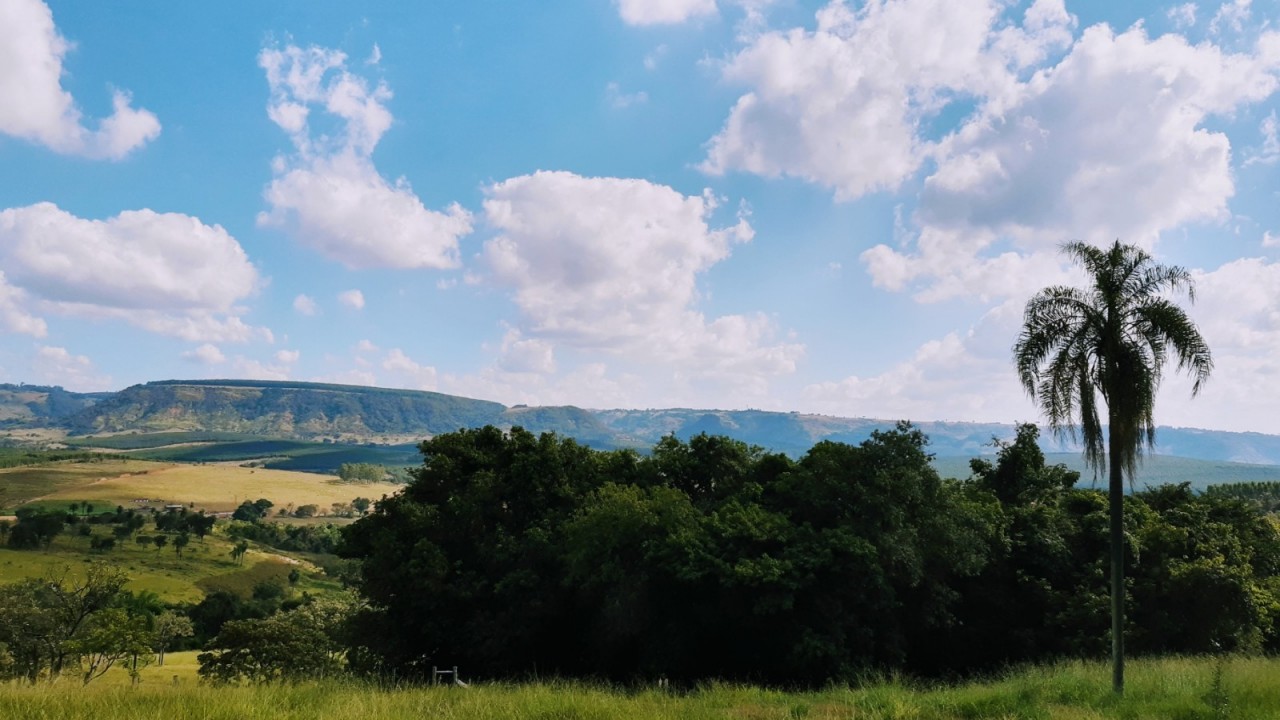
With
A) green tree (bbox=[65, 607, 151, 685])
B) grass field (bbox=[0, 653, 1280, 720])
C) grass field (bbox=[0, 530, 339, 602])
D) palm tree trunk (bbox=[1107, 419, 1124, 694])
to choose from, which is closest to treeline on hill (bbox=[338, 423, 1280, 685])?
palm tree trunk (bbox=[1107, 419, 1124, 694])

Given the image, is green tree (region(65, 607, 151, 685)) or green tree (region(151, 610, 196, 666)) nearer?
green tree (region(65, 607, 151, 685))

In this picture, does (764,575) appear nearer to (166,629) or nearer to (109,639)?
(109,639)

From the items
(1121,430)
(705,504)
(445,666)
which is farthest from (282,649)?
(1121,430)

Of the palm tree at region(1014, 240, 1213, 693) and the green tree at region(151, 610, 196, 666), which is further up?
the palm tree at region(1014, 240, 1213, 693)

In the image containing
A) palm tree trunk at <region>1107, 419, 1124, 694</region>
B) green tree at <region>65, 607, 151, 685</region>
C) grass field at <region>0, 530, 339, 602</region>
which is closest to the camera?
palm tree trunk at <region>1107, 419, 1124, 694</region>

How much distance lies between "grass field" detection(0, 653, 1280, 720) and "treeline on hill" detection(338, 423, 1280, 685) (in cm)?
884

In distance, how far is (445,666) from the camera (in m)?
26.5

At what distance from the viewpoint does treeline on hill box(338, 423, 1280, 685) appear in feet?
75.5

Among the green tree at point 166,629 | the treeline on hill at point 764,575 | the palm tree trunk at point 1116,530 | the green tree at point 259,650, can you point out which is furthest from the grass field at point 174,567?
the palm tree trunk at point 1116,530

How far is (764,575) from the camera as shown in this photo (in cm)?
2181

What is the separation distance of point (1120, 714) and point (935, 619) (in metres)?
13.7

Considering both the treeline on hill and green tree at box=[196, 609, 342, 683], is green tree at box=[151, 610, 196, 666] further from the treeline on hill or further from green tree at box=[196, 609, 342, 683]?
the treeline on hill

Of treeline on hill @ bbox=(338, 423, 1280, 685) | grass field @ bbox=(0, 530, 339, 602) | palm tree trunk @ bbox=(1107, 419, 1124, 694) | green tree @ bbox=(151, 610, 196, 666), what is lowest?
grass field @ bbox=(0, 530, 339, 602)

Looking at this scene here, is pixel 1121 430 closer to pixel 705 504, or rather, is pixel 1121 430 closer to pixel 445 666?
pixel 705 504
